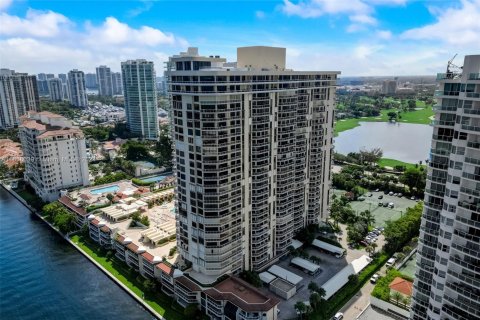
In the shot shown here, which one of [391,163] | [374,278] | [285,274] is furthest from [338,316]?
[391,163]

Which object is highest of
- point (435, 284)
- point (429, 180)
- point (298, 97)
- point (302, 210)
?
point (298, 97)

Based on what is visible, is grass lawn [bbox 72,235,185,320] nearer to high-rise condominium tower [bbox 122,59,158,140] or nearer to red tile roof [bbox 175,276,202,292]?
red tile roof [bbox 175,276,202,292]

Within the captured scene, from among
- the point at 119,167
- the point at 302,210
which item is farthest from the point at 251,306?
the point at 119,167

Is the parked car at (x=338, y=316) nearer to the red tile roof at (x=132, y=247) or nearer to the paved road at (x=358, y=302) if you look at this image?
the paved road at (x=358, y=302)

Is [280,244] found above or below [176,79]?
below

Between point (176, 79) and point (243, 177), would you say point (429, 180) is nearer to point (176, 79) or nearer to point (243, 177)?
point (243, 177)

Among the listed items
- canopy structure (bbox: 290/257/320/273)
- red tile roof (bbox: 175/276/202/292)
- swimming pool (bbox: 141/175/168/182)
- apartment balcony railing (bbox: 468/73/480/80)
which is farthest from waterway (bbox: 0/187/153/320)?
apartment balcony railing (bbox: 468/73/480/80)

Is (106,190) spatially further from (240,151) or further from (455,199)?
(455,199)

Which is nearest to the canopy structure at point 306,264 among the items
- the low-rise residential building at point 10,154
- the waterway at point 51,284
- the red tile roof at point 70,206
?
the waterway at point 51,284
